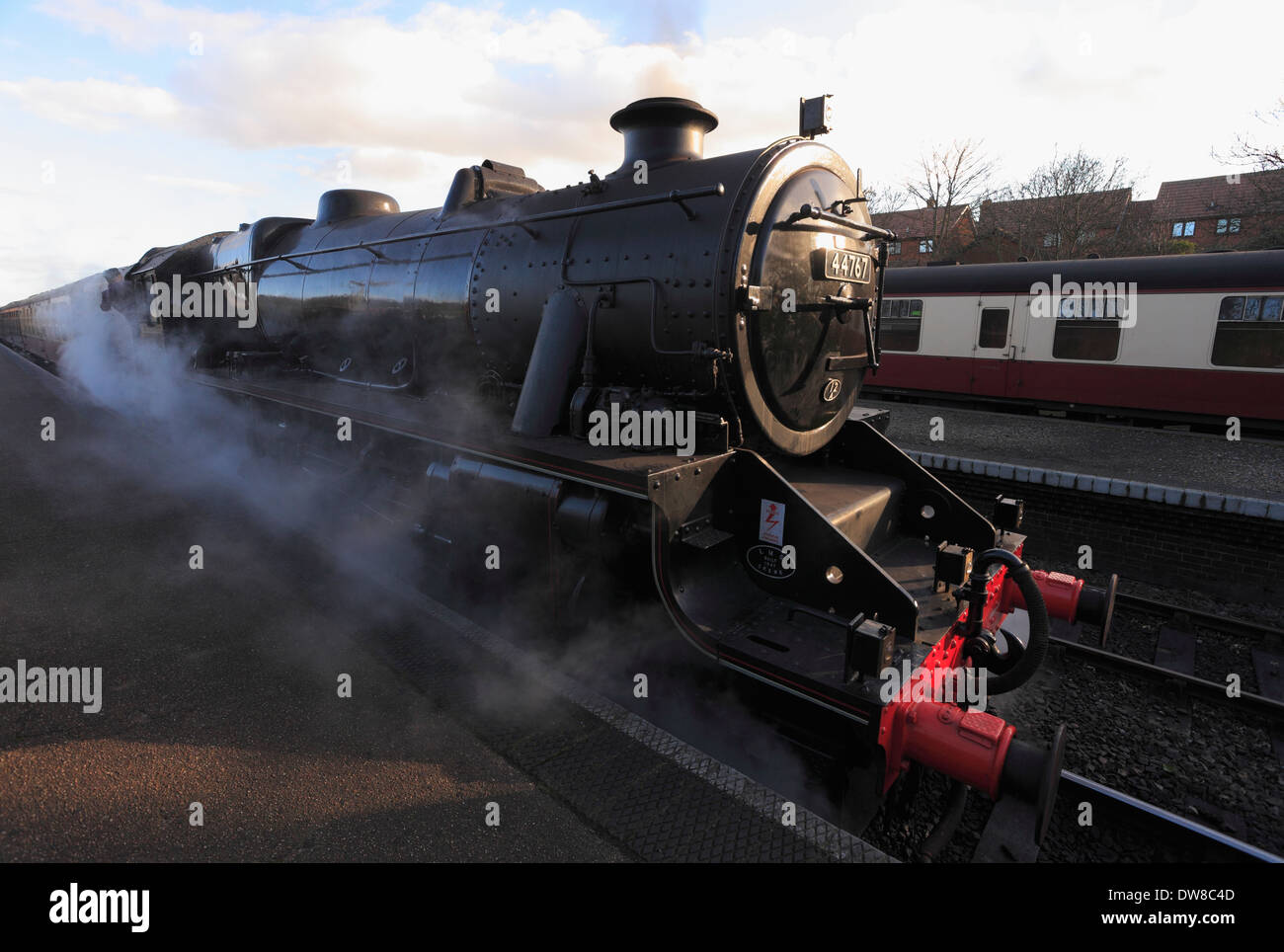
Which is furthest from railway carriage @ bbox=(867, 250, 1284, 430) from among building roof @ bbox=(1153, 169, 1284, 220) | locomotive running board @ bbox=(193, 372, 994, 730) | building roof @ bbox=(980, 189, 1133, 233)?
building roof @ bbox=(1153, 169, 1284, 220)

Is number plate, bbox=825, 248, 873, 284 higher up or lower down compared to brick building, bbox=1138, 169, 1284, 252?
lower down

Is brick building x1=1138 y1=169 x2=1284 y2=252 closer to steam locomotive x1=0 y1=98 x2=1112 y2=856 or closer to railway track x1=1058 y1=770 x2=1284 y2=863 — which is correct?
steam locomotive x1=0 y1=98 x2=1112 y2=856

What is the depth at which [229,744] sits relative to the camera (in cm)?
358

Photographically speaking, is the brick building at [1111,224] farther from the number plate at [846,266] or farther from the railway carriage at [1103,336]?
the number plate at [846,266]

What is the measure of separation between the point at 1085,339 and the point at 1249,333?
2.08m

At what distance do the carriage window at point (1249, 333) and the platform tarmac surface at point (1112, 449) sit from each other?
1.18 m

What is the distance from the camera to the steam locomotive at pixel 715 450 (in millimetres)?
3318

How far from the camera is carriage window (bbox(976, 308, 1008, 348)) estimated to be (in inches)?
480

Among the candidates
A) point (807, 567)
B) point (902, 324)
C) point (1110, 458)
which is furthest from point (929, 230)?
point (807, 567)

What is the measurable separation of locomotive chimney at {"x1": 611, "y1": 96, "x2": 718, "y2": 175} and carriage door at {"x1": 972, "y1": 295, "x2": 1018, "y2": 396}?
9.73m

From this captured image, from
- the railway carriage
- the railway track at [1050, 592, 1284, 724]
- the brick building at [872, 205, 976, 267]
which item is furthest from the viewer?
the brick building at [872, 205, 976, 267]

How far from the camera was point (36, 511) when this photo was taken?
765 cm

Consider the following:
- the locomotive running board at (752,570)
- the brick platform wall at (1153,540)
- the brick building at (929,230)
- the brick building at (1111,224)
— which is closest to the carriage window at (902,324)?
the brick platform wall at (1153,540)
